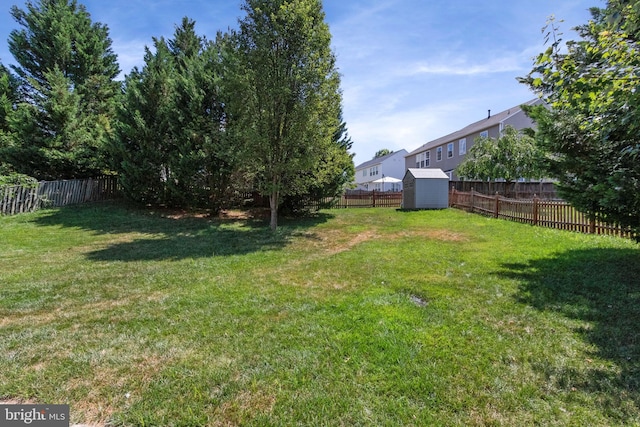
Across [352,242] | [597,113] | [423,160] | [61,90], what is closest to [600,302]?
[597,113]

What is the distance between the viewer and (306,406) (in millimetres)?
2225

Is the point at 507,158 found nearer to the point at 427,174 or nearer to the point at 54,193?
the point at 427,174

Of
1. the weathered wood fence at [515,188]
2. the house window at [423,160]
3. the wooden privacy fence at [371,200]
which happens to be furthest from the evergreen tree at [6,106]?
the house window at [423,160]

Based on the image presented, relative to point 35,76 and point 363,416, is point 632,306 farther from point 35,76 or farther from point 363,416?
point 35,76

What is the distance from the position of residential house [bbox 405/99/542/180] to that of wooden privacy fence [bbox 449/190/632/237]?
32.0ft

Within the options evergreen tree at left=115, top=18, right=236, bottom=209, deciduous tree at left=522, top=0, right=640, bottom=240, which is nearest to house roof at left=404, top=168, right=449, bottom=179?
evergreen tree at left=115, top=18, right=236, bottom=209

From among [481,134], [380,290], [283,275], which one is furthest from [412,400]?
[481,134]

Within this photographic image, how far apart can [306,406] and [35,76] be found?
23.7 metres

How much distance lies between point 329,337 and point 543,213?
9871 millimetres

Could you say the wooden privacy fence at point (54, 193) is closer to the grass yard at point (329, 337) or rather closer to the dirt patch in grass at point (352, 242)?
the grass yard at point (329, 337)

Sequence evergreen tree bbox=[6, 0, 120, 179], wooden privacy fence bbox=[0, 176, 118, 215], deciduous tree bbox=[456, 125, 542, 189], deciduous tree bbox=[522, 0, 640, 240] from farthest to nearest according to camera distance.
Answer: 1. deciduous tree bbox=[456, 125, 542, 189]
2. evergreen tree bbox=[6, 0, 120, 179]
3. wooden privacy fence bbox=[0, 176, 118, 215]
4. deciduous tree bbox=[522, 0, 640, 240]

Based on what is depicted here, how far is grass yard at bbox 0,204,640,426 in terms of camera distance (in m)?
2.24

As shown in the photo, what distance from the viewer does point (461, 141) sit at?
28656mm

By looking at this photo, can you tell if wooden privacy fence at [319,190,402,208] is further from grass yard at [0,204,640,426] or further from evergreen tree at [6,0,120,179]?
grass yard at [0,204,640,426]
